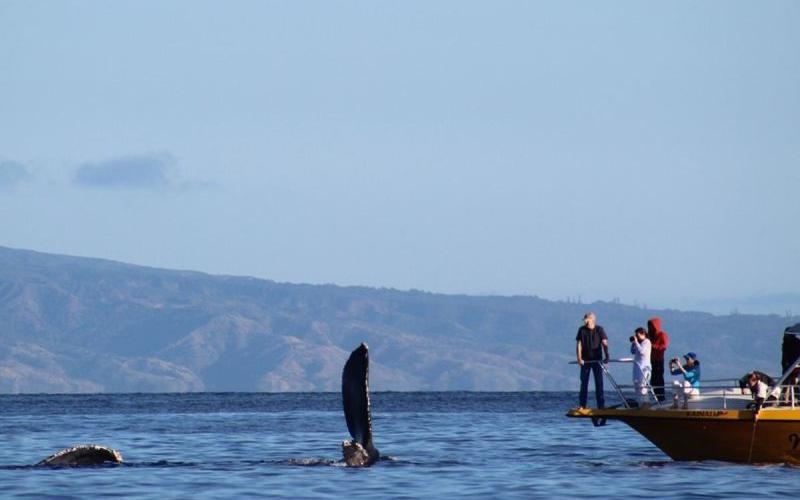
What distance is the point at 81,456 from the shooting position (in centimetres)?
3728

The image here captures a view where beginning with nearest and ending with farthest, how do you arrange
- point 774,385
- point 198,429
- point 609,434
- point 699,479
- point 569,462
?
point 699,479
point 774,385
point 569,462
point 609,434
point 198,429

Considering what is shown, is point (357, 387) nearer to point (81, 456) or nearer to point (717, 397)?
point (81, 456)

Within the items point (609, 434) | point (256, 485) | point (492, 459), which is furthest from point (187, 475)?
point (609, 434)

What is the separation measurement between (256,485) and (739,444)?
31.4 feet

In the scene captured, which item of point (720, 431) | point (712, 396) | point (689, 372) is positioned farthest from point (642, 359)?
point (720, 431)

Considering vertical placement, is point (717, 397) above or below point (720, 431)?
above

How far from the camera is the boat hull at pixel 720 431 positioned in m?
33.5

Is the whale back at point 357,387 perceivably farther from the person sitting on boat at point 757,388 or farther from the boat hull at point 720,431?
the person sitting on boat at point 757,388

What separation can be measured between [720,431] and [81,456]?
13.7 m

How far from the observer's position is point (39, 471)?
36.1 meters

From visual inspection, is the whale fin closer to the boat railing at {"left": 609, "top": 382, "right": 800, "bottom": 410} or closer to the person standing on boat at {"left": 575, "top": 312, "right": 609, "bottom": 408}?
the person standing on boat at {"left": 575, "top": 312, "right": 609, "bottom": 408}

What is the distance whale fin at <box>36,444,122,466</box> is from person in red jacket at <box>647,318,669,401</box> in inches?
473

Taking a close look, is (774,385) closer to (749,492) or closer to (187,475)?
(749,492)

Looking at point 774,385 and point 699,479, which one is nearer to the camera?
point 699,479
